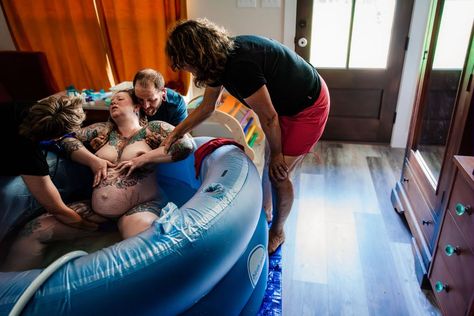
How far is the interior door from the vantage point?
2746 mm

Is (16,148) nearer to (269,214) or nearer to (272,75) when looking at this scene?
(272,75)

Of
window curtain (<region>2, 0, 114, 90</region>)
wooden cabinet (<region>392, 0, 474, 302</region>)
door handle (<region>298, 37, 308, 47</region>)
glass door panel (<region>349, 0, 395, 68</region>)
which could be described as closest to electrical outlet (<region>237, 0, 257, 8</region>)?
door handle (<region>298, 37, 308, 47</region>)

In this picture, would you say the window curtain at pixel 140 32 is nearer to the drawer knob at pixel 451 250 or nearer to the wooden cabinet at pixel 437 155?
the wooden cabinet at pixel 437 155

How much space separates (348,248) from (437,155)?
2.13ft

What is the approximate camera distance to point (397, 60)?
285cm

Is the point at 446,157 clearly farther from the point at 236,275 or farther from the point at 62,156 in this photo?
the point at 62,156

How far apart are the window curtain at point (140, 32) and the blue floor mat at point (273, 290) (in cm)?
180

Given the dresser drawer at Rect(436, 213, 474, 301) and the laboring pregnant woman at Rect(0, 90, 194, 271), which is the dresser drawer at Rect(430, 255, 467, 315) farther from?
the laboring pregnant woman at Rect(0, 90, 194, 271)

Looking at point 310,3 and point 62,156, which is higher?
point 310,3

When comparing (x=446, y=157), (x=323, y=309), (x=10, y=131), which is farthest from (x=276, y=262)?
(x=10, y=131)

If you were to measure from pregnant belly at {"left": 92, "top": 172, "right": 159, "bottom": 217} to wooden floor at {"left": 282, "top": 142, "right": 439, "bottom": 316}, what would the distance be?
32.1 inches

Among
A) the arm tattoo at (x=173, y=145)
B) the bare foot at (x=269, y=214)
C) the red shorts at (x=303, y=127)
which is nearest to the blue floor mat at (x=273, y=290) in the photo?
the bare foot at (x=269, y=214)

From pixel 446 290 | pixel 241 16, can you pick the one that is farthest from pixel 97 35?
pixel 446 290

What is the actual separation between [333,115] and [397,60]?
0.68 metres
